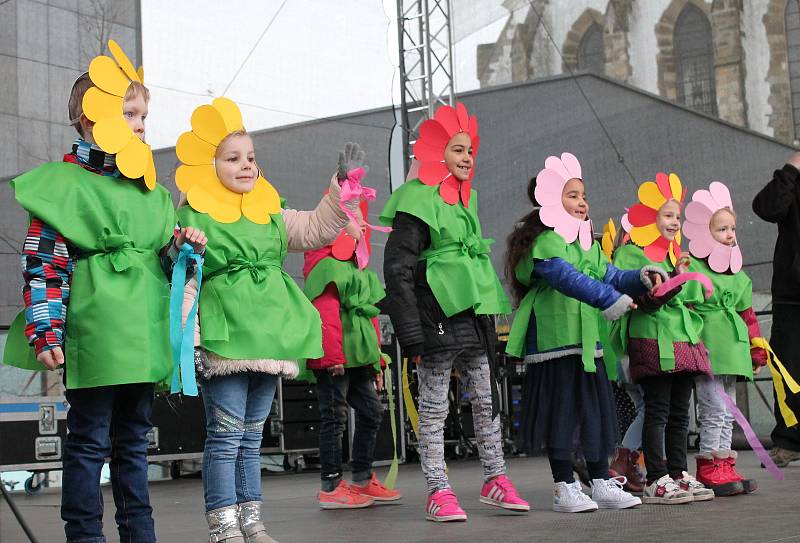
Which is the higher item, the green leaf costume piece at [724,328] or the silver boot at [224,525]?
the green leaf costume piece at [724,328]

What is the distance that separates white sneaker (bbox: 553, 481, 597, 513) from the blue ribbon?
1.73m

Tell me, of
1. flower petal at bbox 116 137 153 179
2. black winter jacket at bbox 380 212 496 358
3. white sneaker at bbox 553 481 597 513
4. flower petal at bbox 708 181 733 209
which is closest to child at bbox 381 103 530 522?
black winter jacket at bbox 380 212 496 358

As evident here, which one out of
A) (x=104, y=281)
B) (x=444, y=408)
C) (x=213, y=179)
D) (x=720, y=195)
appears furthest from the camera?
(x=720, y=195)

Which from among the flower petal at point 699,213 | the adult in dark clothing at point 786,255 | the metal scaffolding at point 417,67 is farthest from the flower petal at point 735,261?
the metal scaffolding at point 417,67

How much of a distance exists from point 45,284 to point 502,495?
199 centimetres

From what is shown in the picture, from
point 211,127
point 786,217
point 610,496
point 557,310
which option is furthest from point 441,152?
point 786,217

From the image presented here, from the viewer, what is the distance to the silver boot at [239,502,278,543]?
3.09 m

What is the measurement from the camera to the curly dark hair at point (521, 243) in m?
4.24

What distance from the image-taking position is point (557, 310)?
4145mm

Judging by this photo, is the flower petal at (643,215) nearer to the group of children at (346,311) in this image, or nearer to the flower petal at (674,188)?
the group of children at (346,311)

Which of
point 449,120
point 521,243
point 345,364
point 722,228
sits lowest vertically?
point 345,364

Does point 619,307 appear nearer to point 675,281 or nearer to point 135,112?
point 675,281

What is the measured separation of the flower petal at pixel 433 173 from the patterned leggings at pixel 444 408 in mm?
656

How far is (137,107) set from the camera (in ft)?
9.69
